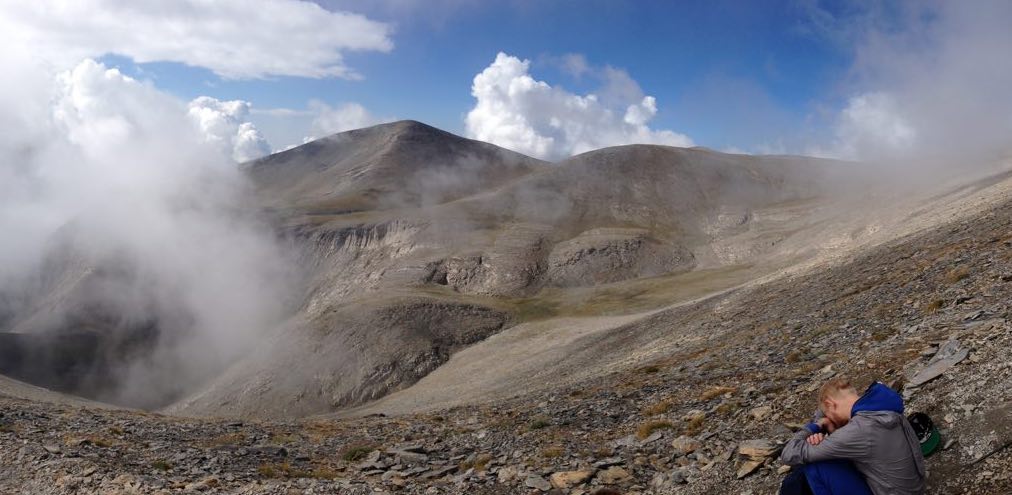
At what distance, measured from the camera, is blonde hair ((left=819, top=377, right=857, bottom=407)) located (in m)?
6.65

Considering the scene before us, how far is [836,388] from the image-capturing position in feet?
22.1

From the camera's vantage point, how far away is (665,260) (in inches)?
4043

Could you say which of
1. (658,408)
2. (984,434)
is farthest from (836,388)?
(658,408)

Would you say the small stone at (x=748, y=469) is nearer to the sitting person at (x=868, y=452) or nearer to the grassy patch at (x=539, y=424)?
the sitting person at (x=868, y=452)

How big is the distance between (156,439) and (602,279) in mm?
80941

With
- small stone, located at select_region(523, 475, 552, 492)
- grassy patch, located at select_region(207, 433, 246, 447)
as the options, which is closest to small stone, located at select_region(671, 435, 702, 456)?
small stone, located at select_region(523, 475, 552, 492)

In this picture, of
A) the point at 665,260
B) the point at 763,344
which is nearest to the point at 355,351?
the point at 763,344

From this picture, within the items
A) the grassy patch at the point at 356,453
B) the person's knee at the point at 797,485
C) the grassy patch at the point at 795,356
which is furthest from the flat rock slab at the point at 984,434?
the grassy patch at the point at 356,453

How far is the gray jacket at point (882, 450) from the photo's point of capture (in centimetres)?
611

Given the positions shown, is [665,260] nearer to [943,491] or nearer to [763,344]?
[763,344]

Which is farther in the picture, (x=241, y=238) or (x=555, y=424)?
(x=241, y=238)

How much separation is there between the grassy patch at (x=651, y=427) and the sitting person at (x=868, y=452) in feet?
26.1

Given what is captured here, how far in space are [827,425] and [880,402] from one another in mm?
791

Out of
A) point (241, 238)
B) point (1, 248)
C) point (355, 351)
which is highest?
point (1, 248)
